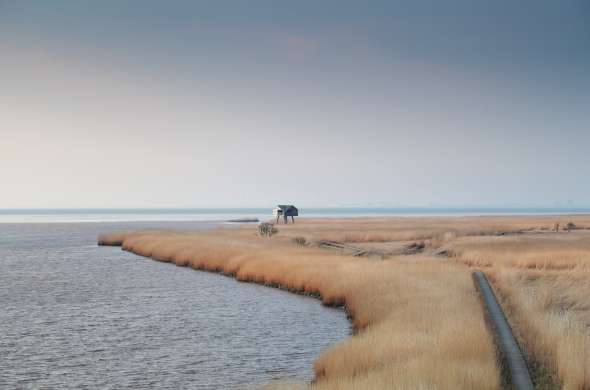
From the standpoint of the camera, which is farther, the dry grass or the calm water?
the calm water

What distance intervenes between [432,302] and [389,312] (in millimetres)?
1675

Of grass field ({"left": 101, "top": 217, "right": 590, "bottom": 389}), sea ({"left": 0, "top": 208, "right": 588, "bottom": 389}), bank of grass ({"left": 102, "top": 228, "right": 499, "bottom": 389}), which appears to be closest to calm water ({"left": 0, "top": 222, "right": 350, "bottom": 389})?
sea ({"left": 0, "top": 208, "right": 588, "bottom": 389})

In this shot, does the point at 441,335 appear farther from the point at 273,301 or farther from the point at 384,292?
the point at 273,301

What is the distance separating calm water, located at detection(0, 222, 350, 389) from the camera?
17656mm

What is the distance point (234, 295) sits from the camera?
106 ft

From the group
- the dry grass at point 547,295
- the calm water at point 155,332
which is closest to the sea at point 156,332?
the calm water at point 155,332

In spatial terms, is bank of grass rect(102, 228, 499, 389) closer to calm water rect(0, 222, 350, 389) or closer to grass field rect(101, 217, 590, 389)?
grass field rect(101, 217, 590, 389)

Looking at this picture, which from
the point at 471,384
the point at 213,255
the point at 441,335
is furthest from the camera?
the point at 213,255

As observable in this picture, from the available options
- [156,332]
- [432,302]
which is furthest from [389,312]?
[156,332]

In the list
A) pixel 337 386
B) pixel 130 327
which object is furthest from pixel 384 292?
pixel 337 386

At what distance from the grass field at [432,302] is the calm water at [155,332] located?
1.74 meters

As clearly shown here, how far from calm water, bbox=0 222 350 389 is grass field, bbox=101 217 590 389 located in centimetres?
174

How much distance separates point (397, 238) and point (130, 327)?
43.8 meters

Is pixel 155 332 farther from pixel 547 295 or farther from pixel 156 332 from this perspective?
pixel 547 295
